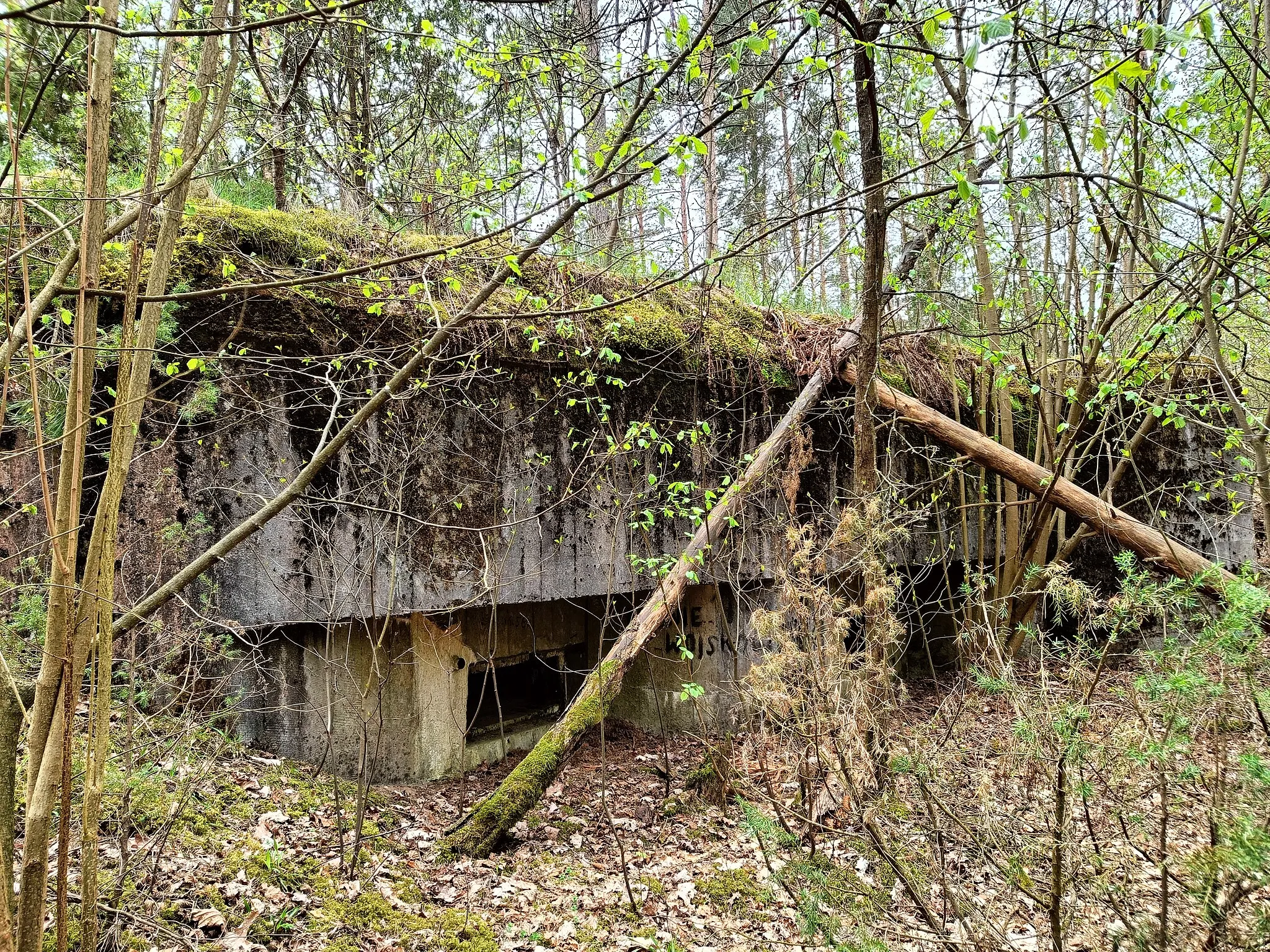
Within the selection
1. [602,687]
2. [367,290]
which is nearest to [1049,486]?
[602,687]

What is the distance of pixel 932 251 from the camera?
17.7ft

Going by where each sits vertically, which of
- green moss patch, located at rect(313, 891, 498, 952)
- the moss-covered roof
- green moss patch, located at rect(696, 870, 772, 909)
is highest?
the moss-covered roof

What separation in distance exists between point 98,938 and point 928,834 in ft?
9.94

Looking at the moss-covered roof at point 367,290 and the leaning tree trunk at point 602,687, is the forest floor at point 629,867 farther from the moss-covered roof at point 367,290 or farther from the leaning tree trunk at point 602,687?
the moss-covered roof at point 367,290

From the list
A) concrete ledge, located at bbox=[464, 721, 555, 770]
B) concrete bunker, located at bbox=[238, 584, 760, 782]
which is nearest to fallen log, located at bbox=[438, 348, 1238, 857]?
concrete bunker, located at bbox=[238, 584, 760, 782]

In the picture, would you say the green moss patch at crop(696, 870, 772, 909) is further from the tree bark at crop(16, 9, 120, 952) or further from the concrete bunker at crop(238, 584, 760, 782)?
the tree bark at crop(16, 9, 120, 952)

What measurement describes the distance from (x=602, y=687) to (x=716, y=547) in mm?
1477

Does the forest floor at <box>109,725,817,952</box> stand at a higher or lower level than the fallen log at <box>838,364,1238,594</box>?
lower

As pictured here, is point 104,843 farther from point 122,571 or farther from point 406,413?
point 406,413

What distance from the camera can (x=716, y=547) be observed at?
17.3 ft

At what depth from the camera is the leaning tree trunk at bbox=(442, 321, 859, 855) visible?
389 centimetres

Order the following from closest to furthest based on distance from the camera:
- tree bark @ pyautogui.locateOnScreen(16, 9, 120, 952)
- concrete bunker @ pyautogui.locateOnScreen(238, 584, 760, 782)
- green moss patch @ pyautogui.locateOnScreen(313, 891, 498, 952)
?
tree bark @ pyautogui.locateOnScreen(16, 9, 120, 952) → green moss patch @ pyautogui.locateOnScreen(313, 891, 498, 952) → concrete bunker @ pyautogui.locateOnScreen(238, 584, 760, 782)

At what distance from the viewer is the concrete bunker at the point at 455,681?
13.4 feet

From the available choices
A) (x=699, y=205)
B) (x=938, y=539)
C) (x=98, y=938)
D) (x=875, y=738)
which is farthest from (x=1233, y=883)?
(x=699, y=205)
